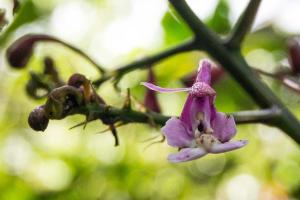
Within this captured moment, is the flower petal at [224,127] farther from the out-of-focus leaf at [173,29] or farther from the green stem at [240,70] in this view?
the out-of-focus leaf at [173,29]

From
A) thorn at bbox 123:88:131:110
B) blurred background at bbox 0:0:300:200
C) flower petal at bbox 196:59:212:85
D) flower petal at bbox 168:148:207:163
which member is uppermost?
flower petal at bbox 196:59:212:85

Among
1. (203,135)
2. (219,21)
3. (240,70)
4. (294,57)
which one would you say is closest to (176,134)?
(203,135)

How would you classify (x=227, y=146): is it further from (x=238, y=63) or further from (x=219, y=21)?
(x=219, y=21)

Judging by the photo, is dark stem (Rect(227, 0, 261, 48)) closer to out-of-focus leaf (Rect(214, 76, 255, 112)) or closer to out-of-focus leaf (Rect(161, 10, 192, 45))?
out-of-focus leaf (Rect(161, 10, 192, 45))

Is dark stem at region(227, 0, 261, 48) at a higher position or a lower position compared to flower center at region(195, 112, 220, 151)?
higher

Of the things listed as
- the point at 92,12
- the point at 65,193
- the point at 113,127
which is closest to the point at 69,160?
the point at 65,193

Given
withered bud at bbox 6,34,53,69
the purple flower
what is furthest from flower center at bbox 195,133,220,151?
withered bud at bbox 6,34,53,69

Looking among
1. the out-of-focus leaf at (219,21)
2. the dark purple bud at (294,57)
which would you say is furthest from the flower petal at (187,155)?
the out-of-focus leaf at (219,21)

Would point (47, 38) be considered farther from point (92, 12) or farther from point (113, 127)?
point (92, 12)
